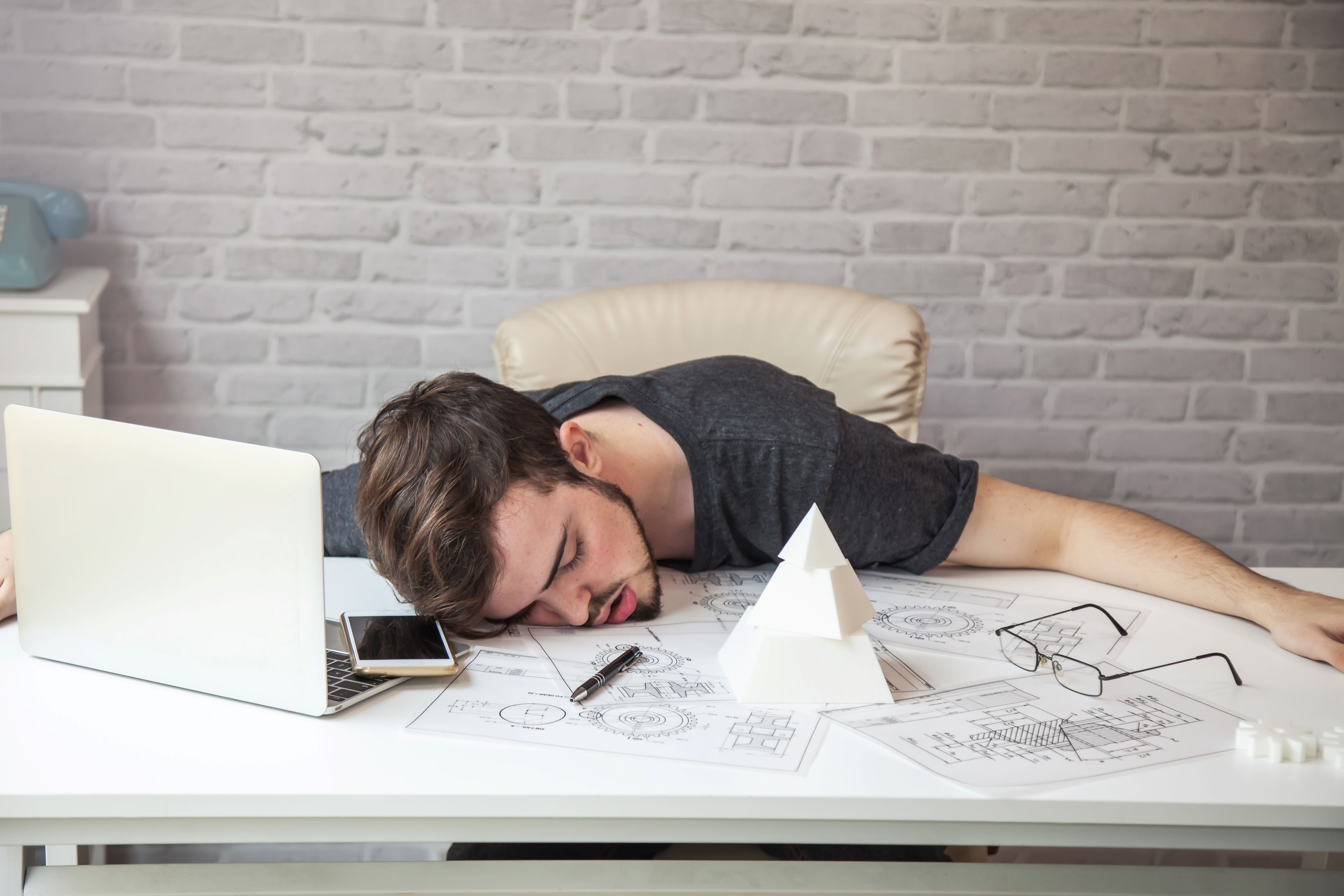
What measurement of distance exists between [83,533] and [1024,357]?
195cm

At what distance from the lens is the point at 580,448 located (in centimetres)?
130

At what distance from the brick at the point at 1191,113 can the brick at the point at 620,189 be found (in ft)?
3.16

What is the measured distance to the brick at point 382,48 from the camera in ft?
7.06

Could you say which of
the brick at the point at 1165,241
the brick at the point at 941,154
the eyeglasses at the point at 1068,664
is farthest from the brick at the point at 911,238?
the eyeglasses at the point at 1068,664

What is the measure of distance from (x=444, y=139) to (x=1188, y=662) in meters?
1.73

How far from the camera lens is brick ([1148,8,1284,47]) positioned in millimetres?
2244

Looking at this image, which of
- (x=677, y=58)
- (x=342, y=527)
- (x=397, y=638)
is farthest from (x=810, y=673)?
(x=677, y=58)

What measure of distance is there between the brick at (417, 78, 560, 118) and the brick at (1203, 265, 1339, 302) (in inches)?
58.2

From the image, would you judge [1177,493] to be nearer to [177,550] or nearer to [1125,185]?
[1125,185]

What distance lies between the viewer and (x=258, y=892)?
2.70 feet

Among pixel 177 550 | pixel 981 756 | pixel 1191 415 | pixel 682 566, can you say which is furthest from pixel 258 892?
pixel 1191 415

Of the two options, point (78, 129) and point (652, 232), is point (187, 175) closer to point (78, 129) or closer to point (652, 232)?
point (78, 129)

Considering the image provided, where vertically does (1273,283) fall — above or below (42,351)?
above

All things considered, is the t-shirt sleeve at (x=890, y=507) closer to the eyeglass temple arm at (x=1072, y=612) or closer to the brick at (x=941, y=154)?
the eyeglass temple arm at (x=1072, y=612)
